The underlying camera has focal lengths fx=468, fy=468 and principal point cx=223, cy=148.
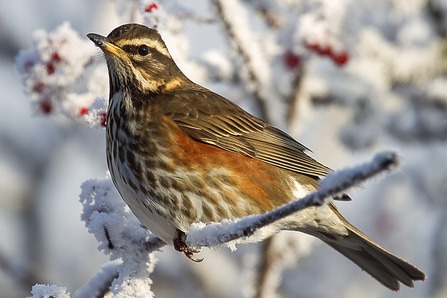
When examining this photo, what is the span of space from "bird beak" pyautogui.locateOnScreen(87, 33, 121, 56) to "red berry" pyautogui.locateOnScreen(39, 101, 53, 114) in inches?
22.1

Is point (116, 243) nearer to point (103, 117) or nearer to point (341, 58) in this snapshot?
point (103, 117)

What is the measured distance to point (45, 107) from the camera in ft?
10.9

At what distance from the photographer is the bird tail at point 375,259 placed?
3264 mm

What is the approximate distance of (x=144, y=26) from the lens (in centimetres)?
318

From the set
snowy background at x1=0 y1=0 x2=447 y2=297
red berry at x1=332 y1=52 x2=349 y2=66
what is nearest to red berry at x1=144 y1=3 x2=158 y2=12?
snowy background at x1=0 y1=0 x2=447 y2=297

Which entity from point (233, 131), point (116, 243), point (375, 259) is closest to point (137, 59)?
point (233, 131)

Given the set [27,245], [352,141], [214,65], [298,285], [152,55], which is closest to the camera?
[152,55]

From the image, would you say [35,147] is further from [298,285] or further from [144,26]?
[144,26]

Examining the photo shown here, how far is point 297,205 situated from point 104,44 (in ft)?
6.66

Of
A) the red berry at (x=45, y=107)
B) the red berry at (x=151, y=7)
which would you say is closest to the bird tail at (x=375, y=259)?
the red berry at (x=151, y=7)

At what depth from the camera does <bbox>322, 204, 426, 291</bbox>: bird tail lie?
10.7 ft

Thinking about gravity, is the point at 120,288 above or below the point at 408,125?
below

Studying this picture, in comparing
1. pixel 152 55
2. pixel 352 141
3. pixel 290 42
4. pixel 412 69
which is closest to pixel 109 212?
pixel 152 55

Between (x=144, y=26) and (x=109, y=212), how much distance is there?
1275 millimetres
